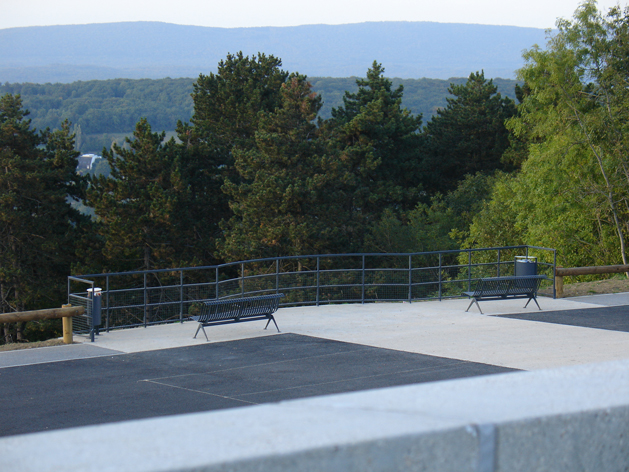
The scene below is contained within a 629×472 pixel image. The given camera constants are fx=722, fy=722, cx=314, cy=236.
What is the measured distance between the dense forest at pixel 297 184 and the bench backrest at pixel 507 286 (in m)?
21.4

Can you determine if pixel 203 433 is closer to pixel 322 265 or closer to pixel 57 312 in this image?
pixel 57 312

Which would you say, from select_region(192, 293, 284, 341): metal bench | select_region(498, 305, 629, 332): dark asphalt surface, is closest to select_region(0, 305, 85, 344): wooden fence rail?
select_region(192, 293, 284, 341): metal bench

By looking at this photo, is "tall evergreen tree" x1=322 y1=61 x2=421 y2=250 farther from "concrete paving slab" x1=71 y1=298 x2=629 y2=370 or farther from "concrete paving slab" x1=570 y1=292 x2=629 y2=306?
"concrete paving slab" x1=71 y1=298 x2=629 y2=370

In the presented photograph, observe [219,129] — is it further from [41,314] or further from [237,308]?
[41,314]

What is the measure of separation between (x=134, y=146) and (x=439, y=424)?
41124 millimetres

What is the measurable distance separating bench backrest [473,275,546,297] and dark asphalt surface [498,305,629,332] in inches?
20.7

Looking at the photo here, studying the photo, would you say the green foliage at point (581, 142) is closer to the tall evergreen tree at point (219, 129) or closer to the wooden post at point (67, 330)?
the tall evergreen tree at point (219, 129)

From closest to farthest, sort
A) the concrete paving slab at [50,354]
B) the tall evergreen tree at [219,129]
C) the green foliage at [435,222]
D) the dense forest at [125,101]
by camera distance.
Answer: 1. the concrete paving slab at [50,354]
2. the tall evergreen tree at [219,129]
3. the green foliage at [435,222]
4. the dense forest at [125,101]

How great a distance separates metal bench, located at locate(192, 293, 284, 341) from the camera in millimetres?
11906

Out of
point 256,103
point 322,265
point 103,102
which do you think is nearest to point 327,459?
point 322,265

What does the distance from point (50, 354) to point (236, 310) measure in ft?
9.99

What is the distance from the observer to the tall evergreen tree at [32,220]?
127 ft

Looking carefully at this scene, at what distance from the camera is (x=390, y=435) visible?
57.1 inches

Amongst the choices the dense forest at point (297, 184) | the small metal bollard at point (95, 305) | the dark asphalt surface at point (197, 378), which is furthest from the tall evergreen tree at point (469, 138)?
the dark asphalt surface at point (197, 378)
